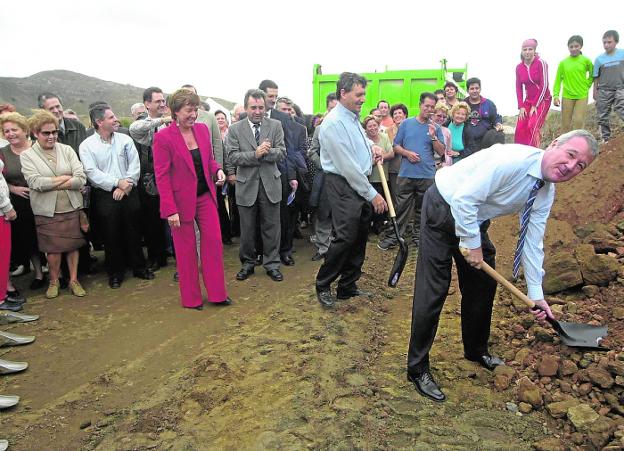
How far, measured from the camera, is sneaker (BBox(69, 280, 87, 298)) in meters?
4.85

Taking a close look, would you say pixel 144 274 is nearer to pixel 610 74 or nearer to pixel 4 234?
pixel 4 234

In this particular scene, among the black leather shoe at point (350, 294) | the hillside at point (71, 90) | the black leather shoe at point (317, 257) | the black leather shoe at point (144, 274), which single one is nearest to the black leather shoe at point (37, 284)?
the black leather shoe at point (144, 274)

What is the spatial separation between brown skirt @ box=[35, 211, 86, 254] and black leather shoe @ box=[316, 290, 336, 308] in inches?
110

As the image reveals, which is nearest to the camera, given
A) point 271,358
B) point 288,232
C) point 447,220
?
point 447,220

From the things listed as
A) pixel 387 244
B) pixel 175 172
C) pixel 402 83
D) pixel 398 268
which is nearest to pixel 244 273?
pixel 175 172

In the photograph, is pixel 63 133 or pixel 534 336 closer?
pixel 534 336

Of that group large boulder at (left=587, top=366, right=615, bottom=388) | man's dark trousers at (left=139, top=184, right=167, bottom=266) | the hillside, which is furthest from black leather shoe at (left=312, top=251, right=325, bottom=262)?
the hillside

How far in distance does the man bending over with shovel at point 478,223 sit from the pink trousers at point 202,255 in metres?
2.23

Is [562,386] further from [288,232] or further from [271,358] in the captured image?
[288,232]

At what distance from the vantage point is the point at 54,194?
4785mm

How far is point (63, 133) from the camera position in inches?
215

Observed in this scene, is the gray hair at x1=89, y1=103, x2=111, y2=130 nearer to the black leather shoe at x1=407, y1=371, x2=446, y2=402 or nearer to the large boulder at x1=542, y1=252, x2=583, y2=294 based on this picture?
the black leather shoe at x1=407, y1=371, x2=446, y2=402

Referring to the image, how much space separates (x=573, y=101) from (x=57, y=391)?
27.4 ft

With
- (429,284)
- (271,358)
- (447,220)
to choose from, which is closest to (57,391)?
(271,358)
